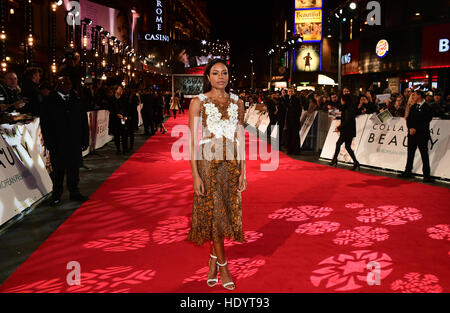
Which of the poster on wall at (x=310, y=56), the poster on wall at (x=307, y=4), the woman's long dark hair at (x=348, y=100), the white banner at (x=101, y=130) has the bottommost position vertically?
the white banner at (x=101, y=130)

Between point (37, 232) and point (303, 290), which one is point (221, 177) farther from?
point (37, 232)

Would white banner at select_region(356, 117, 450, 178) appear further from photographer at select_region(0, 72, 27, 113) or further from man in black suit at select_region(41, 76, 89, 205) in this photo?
photographer at select_region(0, 72, 27, 113)

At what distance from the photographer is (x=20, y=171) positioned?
23.1 feet

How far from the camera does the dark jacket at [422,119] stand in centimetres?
991

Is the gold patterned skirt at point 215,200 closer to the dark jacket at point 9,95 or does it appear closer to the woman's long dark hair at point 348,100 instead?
the dark jacket at point 9,95

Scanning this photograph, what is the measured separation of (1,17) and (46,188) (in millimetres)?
10714

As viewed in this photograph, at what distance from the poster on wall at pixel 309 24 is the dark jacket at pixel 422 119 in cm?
4821

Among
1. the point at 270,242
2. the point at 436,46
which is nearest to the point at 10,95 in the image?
the point at 270,242

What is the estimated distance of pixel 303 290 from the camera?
4.13 metres

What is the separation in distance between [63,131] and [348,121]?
6882 mm

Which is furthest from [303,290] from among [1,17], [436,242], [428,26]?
[428,26]

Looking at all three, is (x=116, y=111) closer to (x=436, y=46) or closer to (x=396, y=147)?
(x=396, y=147)

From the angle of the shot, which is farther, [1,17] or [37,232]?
[1,17]

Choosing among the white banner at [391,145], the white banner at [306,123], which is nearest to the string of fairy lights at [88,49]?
the white banner at [306,123]
